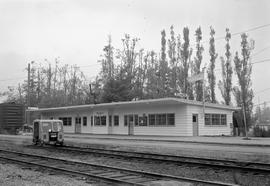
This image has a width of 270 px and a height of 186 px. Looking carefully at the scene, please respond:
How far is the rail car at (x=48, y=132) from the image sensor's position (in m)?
22.1

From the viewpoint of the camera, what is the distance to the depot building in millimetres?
29500

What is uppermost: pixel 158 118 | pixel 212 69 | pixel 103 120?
pixel 212 69

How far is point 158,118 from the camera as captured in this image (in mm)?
31281

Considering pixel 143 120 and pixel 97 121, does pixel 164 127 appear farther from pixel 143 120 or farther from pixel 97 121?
pixel 97 121

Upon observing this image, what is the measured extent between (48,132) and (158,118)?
11.8 m

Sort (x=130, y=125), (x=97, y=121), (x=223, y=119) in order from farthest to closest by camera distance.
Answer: (x=97, y=121)
(x=130, y=125)
(x=223, y=119)

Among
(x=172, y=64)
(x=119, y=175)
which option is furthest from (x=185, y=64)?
(x=119, y=175)

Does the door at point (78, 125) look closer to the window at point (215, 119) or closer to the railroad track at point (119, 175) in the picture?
the window at point (215, 119)

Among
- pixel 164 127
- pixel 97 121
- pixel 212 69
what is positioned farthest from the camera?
pixel 212 69

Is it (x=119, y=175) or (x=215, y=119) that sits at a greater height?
(x=215, y=119)

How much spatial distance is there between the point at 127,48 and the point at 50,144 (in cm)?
3259

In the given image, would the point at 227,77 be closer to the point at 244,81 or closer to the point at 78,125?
the point at 244,81

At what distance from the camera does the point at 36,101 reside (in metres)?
61.7

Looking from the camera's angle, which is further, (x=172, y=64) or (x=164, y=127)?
(x=172, y=64)
